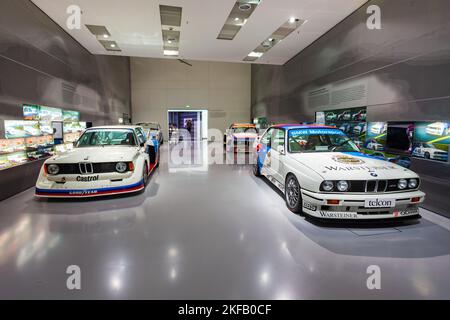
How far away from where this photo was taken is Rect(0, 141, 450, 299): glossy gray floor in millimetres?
2010

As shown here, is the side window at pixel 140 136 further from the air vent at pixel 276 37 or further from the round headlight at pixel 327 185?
the air vent at pixel 276 37

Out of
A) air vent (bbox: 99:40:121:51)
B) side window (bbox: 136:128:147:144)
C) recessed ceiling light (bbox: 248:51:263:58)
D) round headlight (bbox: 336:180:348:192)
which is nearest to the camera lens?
round headlight (bbox: 336:180:348:192)

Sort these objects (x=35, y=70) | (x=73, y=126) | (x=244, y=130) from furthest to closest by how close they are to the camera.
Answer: (x=244, y=130) < (x=73, y=126) < (x=35, y=70)

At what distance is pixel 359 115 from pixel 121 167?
5.28 m

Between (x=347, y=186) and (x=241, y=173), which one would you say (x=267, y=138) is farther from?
(x=347, y=186)

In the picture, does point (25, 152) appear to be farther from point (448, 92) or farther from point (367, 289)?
point (448, 92)

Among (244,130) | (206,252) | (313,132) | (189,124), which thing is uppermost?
(189,124)

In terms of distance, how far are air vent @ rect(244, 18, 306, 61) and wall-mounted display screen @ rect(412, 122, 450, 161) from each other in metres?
4.21

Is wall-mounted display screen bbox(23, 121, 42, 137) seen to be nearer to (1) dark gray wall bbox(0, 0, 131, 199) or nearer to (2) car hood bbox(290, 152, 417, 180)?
(1) dark gray wall bbox(0, 0, 131, 199)

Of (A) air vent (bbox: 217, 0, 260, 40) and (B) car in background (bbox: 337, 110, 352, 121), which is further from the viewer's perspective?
(B) car in background (bbox: 337, 110, 352, 121)

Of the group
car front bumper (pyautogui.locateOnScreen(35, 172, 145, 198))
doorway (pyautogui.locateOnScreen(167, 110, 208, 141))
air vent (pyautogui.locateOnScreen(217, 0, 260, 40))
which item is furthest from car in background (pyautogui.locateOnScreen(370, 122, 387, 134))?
doorway (pyautogui.locateOnScreen(167, 110, 208, 141))

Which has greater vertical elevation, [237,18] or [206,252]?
[237,18]

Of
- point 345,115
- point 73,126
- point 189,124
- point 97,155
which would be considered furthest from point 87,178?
point 189,124

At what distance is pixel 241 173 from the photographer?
21.6 ft
